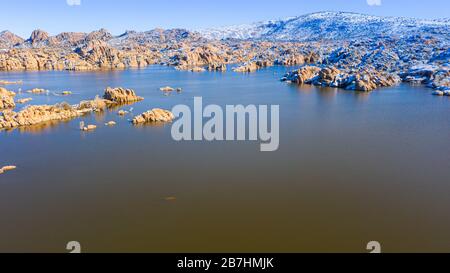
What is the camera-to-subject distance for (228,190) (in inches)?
945

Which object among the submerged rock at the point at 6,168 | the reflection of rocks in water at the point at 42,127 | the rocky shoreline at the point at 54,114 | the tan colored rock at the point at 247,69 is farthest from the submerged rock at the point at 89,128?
the tan colored rock at the point at 247,69

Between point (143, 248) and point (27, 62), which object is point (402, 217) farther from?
point (27, 62)

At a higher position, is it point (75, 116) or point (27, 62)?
point (27, 62)

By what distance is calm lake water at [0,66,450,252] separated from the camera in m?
18.7

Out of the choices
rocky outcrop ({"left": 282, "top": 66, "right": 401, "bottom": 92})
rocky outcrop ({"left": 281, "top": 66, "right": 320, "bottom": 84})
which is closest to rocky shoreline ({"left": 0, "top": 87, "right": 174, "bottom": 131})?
rocky outcrop ({"left": 282, "top": 66, "right": 401, "bottom": 92})

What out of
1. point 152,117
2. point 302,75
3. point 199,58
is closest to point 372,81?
point 302,75

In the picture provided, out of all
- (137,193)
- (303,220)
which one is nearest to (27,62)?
(137,193)

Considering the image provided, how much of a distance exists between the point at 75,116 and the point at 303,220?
39.3 metres

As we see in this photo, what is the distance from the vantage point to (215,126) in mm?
41250

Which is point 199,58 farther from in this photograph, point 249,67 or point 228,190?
point 228,190

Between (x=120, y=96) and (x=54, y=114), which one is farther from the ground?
(x=120, y=96)

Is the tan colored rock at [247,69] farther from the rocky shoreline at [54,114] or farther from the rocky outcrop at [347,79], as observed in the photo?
the rocky shoreline at [54,114]

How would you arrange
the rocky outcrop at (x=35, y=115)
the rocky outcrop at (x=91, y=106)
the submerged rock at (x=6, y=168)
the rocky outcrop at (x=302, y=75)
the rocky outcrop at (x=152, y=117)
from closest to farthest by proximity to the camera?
the submerged rock at (x=6, y=168) → the rocky outcrop at (x=35, y=115) → the rocky outcrop at (x=152, y=117) → the rocky outcrop at (x=91, y=106) → the rocky outcrop at (x=302, y=75)

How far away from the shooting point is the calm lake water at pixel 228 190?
61.5 feet
